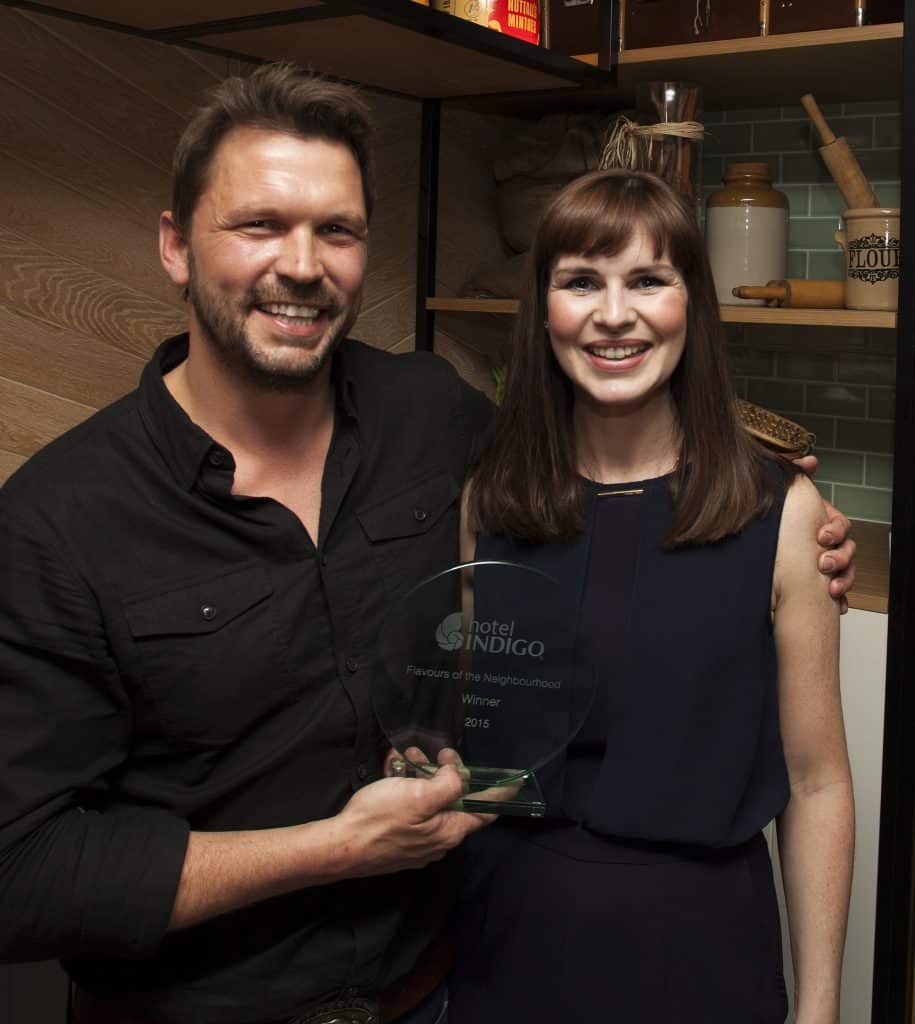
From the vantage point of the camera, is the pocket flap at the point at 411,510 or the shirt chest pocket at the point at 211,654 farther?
the pocket flap at the point at 411,510

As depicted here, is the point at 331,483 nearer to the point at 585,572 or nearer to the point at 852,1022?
the point at 585,572

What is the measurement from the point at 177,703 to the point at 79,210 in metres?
1.02

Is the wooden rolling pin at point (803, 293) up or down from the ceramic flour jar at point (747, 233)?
down

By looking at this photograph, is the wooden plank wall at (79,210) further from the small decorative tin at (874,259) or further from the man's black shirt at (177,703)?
the small decorative tin at (874,259)

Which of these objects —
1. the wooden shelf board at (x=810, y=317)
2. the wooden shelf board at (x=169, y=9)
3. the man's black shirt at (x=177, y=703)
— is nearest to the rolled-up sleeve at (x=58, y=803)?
the man's black shirt at (x=177, y=703)

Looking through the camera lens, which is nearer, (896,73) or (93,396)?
(93,396)

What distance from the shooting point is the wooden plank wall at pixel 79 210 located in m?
1.81

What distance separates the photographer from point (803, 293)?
7.71ft

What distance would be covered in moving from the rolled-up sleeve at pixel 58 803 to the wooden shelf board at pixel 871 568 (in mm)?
1441

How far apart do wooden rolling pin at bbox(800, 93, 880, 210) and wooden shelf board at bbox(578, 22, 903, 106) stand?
10cm

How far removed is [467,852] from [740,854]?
33cm

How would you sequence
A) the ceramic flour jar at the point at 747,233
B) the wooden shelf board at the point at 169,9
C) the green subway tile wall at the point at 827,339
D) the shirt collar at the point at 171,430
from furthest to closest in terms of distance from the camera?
the green subway tile wall at the point at 827,339 → the ceramic flour jar at the point at 747,233 → the wooden shelf board at the point at 169,9 → the shirt collar at the point at 171,430

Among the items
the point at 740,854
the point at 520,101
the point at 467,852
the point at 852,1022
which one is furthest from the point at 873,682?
the point at 520,101

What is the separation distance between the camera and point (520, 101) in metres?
2.66
